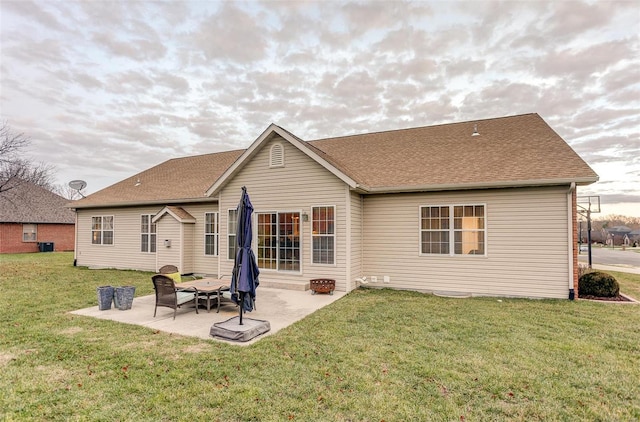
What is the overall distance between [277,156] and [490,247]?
7.28m

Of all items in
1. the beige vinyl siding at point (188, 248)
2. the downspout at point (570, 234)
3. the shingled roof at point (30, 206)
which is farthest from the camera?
the shingled roof at point (30, 206)

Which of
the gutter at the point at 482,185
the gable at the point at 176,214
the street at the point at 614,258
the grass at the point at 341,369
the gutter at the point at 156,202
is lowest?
the street at the point at 614,258

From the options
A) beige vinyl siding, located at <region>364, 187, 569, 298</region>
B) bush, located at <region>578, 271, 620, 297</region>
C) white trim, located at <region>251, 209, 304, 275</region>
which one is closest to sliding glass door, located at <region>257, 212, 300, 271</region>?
white trim, located at <region>251, 209, 304, 275</region>

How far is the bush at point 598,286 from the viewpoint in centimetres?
905

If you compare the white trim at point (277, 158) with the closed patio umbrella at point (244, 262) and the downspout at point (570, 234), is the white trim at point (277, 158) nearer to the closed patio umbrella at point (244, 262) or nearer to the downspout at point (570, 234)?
the closed patio umbrella at point (244, 262)

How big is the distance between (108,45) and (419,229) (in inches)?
509

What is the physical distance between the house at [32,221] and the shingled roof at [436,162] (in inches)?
636

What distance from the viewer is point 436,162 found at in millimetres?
10969

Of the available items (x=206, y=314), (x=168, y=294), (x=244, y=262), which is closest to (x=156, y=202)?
(x=168, y=294)

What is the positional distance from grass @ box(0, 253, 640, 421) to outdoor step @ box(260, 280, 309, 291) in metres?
3.06

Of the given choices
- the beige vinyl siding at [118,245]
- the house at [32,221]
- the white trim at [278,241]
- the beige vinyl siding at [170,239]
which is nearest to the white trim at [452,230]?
the white trim at [278,241]

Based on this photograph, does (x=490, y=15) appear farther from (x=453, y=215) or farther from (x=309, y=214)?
(x=309, y=214)

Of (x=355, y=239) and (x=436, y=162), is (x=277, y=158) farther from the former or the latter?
(x=436, y=162)

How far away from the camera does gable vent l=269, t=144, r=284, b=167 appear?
10804mm
